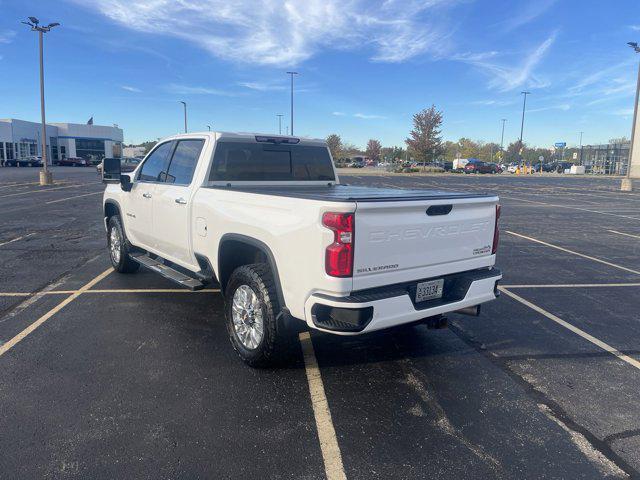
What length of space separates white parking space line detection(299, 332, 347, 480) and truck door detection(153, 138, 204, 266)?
5.60 feet

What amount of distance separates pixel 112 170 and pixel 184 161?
152 centimetres

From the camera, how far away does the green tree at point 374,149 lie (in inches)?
4701

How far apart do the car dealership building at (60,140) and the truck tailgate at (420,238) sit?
71947 mm

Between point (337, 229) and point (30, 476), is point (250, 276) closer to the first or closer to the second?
point (337, 229)

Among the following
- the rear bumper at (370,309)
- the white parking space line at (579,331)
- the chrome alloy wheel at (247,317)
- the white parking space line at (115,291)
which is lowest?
the white parking space line at (115,291)

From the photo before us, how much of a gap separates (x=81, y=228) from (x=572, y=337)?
10.9m

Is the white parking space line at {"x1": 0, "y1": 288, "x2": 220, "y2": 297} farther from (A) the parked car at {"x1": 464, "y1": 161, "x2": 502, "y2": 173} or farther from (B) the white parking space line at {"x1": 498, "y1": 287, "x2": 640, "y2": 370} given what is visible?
(A) the parked car at {"x1": 464, "y1": 161, "x2": 502, "y2": 173}

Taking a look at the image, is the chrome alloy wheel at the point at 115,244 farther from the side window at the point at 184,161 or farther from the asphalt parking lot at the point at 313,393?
the side window at the point at 184,161

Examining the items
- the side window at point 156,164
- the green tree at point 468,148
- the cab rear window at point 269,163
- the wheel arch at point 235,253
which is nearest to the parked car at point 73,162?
the side window at point 156,164

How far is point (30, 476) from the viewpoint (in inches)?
105

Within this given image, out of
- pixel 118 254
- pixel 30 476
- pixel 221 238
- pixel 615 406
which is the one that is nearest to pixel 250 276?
pixel 221 238

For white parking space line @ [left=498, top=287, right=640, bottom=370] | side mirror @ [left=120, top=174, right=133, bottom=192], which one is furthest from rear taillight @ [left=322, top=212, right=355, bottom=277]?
side mirror @ [left=120, top=174, right=133, bottom=192]

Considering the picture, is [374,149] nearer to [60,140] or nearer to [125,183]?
[60,140]

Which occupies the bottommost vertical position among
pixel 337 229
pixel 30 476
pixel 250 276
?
pixel 30 476
